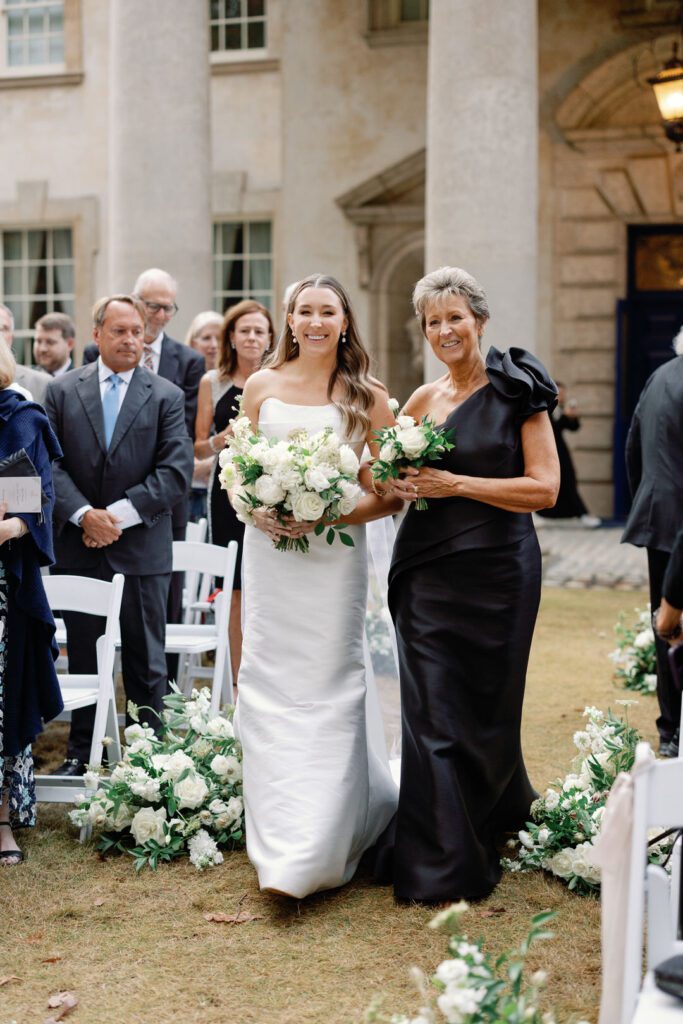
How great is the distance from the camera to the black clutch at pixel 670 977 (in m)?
2.69

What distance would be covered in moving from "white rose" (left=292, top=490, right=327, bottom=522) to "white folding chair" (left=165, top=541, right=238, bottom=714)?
1.80 metres

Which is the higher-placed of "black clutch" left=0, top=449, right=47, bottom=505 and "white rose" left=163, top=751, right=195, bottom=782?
"black clutch" left=0, top=449, right=47, bottom=505

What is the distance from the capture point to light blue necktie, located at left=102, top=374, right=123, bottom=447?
653cm

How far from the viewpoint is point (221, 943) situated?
448cm

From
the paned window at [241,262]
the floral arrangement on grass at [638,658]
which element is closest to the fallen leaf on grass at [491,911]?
the floral arrangement on grass at [638,658]

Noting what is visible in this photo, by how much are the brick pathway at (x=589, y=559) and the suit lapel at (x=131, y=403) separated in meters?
6.80

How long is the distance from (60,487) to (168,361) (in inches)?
84.5

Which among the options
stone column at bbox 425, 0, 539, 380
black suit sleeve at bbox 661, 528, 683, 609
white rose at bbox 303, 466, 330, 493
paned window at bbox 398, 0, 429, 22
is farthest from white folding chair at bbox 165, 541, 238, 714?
paned window at bbox 398, 0, 429, 22

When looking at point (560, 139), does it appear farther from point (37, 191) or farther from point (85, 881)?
point (85, 881)

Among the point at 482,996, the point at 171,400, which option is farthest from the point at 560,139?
the point at 482,996

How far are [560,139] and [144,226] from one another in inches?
247

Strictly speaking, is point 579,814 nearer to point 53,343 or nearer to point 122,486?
point 122,486

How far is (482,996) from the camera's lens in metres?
2.88

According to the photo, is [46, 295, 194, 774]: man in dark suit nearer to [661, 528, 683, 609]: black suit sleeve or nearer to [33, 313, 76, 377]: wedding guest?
[661, 528, 683, 609]: black suit sleeve
